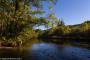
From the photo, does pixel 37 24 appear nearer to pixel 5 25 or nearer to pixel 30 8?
pixel 30 8

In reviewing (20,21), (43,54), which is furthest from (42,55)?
(20,21)

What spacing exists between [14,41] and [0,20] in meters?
5.33

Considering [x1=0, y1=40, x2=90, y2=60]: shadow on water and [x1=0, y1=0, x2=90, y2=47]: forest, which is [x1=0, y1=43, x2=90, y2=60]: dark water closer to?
[x1=0, y1=40, x2=90, y2=60]: shadow on water

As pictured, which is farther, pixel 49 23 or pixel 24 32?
pixel 24 32

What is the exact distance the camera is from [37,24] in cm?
3597

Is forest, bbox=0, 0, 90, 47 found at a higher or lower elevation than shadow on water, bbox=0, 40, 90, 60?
higher

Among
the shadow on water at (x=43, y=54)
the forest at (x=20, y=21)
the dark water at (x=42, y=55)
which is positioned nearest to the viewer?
the dark water at (x=42, y=55)

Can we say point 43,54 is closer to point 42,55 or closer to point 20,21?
point 42,55

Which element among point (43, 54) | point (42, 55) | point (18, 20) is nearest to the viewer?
point (42, 55)

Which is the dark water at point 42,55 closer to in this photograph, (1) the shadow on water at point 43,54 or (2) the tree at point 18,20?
(1) the shadow on water at point 43,54

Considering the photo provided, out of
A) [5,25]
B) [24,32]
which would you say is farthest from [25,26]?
[5,25]

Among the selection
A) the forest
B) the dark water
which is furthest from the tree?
the dark water

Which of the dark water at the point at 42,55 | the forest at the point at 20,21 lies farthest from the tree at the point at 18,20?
the dark water at the point at 42,55

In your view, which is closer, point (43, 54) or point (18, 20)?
point (43, 54)
